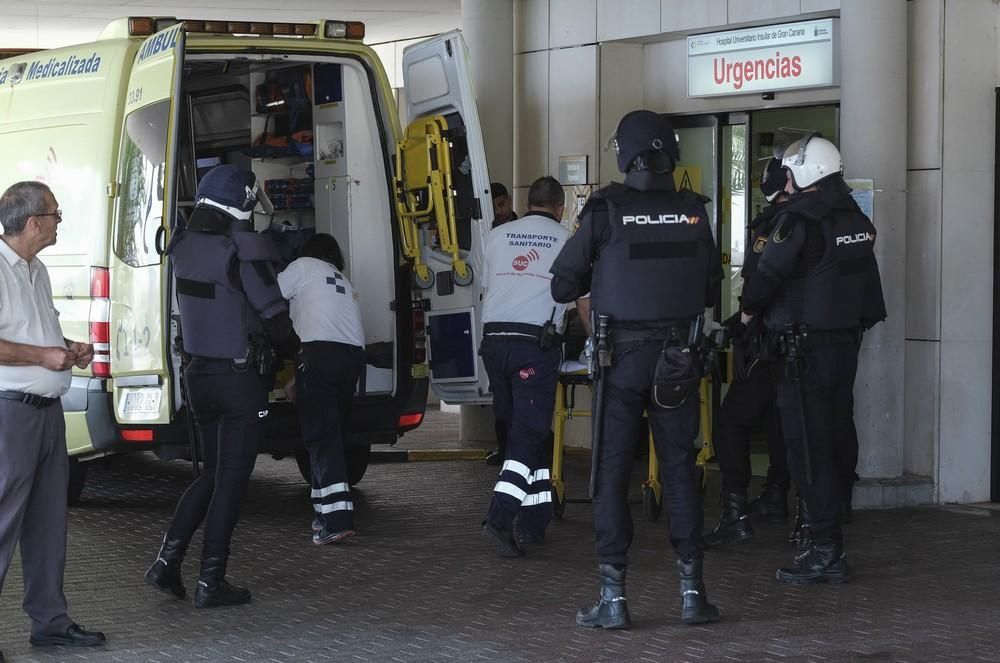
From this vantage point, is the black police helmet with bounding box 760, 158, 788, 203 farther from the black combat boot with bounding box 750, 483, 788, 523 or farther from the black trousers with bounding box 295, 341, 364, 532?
the black trousers with bounding box 295, 341, 364, 532

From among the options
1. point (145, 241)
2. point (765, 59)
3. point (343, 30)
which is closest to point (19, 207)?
point (145, 241)

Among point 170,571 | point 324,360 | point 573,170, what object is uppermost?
point 573,170

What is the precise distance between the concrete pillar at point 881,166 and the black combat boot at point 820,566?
81.1 inches

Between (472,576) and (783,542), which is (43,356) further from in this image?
(783,542)

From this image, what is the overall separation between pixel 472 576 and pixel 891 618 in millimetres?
1867

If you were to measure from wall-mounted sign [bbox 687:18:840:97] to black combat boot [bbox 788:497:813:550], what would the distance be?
3073 mm

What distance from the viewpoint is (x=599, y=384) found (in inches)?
237

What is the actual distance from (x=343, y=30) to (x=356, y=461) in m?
2.64

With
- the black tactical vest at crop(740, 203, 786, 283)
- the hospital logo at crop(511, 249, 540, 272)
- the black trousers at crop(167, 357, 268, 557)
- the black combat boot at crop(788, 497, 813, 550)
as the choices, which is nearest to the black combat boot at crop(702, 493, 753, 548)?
the black combat boot at crop(788, 497, 813, 550)

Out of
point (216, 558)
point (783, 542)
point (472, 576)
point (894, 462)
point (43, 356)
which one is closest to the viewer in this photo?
point (43, 356)

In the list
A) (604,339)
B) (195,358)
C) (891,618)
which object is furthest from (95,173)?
(891,618)

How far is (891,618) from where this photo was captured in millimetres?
6090

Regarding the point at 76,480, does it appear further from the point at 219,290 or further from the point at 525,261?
the point at 525,261

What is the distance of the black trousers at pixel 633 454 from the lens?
5949mm
